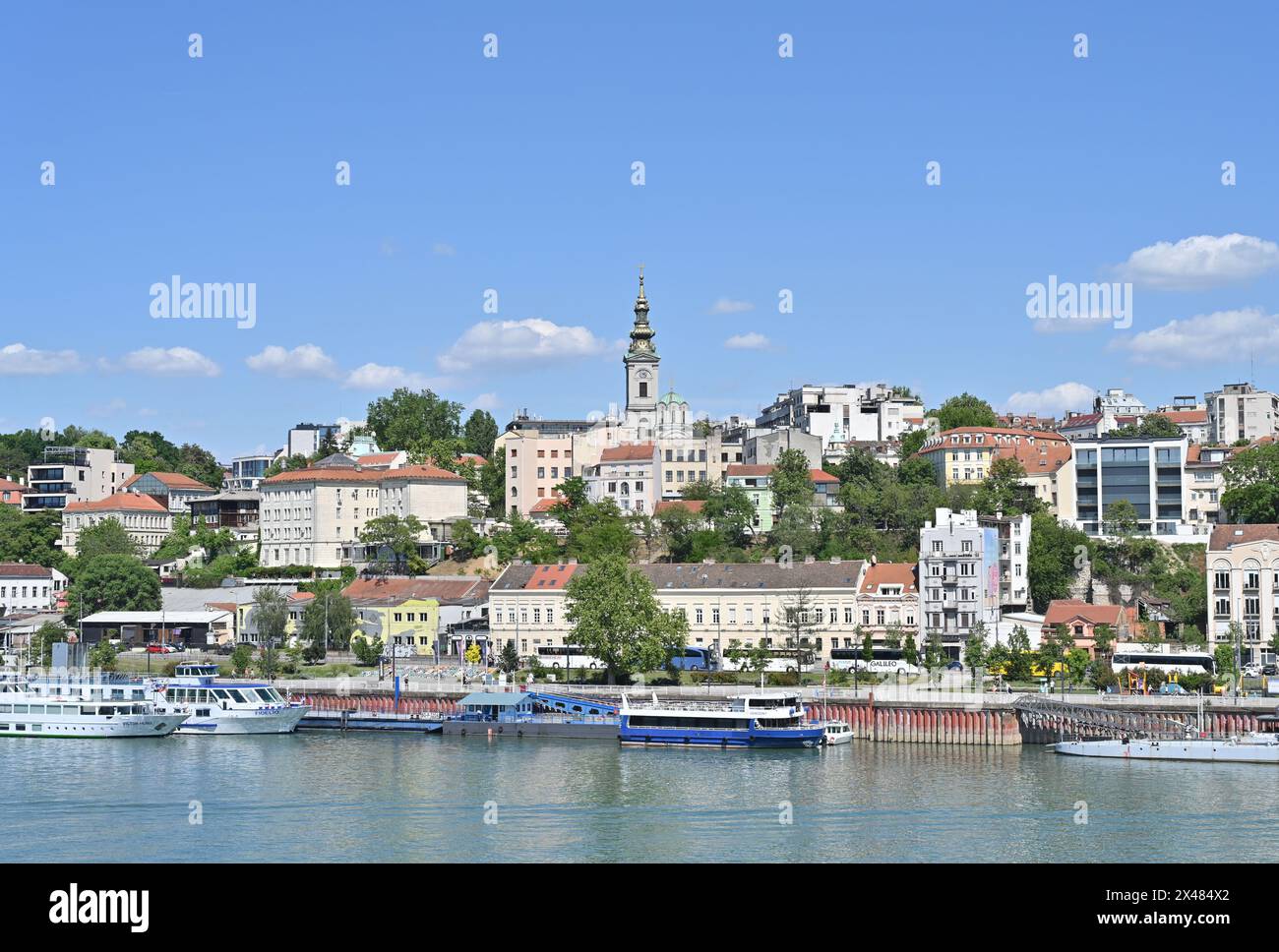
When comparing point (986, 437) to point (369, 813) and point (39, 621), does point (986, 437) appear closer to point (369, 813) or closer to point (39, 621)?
point (39, 621)

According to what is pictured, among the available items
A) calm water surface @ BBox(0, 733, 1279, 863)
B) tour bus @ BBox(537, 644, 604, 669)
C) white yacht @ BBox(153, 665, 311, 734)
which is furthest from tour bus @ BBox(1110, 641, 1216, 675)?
white yacht @ BBox(153, 665, 311, 734)

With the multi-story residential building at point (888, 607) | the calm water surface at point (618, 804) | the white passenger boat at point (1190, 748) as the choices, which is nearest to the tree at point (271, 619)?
the calm water surface at point (618, 804)

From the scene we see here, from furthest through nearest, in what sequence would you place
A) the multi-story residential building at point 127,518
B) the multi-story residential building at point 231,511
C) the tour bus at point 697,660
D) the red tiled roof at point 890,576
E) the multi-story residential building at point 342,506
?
the multi-story residential building at point 231,511 < the multi-story residential building at point 127,518 < the multi-story residential building at point 342,506 < the red tiled roof at point 890,576 < the tour bus at point 697,660

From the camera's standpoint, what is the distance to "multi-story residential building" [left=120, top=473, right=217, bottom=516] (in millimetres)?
109806

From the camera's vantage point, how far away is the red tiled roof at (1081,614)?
6431 centimetres

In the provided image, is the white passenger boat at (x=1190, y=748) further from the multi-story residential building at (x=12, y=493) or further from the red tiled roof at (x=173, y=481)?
the multi-story residential building at (x=12, y=493)

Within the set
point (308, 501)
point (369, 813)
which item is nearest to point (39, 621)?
point (308, 501)

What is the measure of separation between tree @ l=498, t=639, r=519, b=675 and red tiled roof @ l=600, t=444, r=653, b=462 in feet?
88.6

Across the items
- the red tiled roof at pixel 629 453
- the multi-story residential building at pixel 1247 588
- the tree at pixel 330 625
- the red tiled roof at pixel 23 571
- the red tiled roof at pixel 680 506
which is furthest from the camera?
the red tiled roof at pixel 629 453

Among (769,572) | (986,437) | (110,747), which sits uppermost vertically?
(986,437)

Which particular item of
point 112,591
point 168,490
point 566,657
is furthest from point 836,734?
point 168,490

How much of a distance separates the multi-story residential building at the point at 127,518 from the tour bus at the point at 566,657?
4188 centimetres

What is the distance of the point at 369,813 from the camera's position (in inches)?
1305
